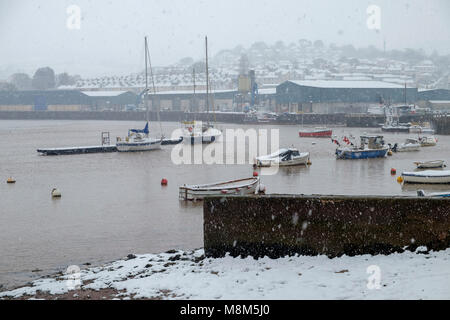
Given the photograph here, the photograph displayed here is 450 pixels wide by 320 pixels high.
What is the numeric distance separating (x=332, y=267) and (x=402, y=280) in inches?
47.0

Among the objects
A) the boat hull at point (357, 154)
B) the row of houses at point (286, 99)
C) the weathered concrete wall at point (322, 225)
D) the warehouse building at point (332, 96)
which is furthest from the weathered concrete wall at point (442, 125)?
the weathered concrete wall at point (322, 225)

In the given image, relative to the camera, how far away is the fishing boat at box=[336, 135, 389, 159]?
32562 millimetres

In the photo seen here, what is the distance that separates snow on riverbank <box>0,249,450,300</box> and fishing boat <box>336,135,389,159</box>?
2368 cm

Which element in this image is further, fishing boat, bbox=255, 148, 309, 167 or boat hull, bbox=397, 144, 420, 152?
boat hull, bbox=397, 144, 420, 152

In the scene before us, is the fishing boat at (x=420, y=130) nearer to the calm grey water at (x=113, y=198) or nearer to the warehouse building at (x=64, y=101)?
the calm grey water at (x=113, y=198)

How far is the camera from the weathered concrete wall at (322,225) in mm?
8555

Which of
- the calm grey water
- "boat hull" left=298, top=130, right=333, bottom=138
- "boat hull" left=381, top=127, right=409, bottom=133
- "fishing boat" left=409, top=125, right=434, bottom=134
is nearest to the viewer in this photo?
the calm grey water

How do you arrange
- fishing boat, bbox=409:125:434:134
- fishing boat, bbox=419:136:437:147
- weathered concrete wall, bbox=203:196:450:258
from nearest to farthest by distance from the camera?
weathered concrete wall, bbox=203:196:450:258 < fishing boat, bbox=419:136:437:147 < fishing boat, bbox=409:125:434:134

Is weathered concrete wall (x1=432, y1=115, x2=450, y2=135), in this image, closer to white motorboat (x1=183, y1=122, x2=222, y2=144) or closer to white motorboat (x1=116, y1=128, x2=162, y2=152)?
white motorboat (x1=183, y1=122, x2=222, y2=144)

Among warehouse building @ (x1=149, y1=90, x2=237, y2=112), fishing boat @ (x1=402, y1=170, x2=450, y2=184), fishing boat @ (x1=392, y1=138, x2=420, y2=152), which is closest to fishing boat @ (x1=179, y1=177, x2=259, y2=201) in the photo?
fishing boat @ (x1=402, y1=170, x2=450, y2=184)

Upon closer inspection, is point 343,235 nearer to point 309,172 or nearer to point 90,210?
point 90,210

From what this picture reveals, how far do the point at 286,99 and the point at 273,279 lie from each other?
83.8 meters

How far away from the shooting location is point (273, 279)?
8.05 metres
